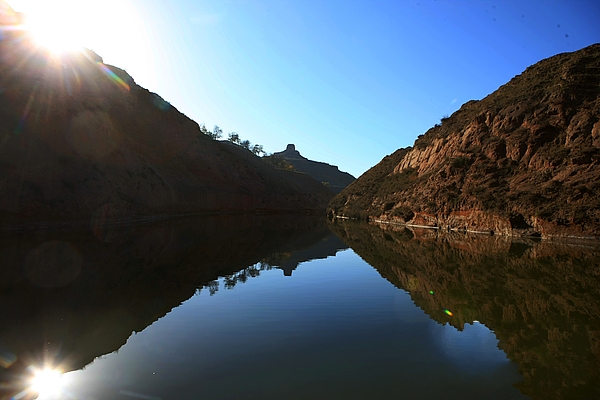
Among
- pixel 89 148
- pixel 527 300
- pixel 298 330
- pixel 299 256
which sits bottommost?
pixel 527 300

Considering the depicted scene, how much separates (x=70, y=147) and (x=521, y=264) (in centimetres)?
3499

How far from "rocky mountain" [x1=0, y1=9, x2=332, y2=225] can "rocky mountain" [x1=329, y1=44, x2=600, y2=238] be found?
2930 cm

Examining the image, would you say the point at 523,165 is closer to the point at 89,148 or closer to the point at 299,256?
the point at 299,256

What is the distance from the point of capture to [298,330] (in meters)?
7.53

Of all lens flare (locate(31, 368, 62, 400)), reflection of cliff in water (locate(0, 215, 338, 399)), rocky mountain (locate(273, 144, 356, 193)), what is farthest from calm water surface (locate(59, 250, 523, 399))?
rocky mountain (locate(273, 144, 356, 193))

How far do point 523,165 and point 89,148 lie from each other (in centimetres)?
3920

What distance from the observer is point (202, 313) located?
8695mm

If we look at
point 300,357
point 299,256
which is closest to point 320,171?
point 299,256

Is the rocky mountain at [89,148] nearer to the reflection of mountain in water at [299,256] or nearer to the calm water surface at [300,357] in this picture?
the reflection of mountain in water at [299,256]

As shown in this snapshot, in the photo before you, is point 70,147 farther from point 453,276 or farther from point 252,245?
point 453,276

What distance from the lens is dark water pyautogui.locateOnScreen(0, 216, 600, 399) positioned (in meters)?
5.20

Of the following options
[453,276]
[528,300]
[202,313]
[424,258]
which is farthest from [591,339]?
[424,258]

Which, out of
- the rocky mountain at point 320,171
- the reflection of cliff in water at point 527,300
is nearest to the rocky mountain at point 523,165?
the reflection of cliff in water at point 527,300

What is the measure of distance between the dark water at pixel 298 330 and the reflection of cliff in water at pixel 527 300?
0.13ft
